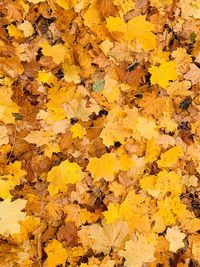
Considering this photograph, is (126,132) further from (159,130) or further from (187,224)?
(187,224)

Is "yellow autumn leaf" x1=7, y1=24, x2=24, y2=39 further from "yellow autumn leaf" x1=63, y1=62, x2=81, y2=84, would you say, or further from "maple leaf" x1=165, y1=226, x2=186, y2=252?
"maple leaf" x1=165, y1=226, x2=186, y2=252

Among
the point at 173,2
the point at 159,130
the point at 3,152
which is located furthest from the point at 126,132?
the point at 173,2

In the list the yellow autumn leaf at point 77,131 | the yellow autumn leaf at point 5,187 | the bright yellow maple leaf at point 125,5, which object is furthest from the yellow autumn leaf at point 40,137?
the bright yellow maple leaf at point 125,5

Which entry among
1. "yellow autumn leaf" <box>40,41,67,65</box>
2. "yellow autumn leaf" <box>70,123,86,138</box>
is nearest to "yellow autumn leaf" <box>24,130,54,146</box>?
"yellow autumn leaf" <box>70,123,86,138</box>

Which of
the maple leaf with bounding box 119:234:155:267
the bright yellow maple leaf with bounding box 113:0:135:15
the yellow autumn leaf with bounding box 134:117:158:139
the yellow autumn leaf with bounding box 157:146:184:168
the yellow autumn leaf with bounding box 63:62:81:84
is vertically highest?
the bright yellow maple leaf with bounding box 113:0:135:15

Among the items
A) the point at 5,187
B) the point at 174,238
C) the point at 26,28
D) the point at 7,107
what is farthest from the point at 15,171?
the point at 174,238

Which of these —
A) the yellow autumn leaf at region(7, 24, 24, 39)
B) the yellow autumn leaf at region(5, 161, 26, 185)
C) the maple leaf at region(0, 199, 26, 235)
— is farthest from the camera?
the yellow autumn leaf at region(7, 24, 24, 39)
